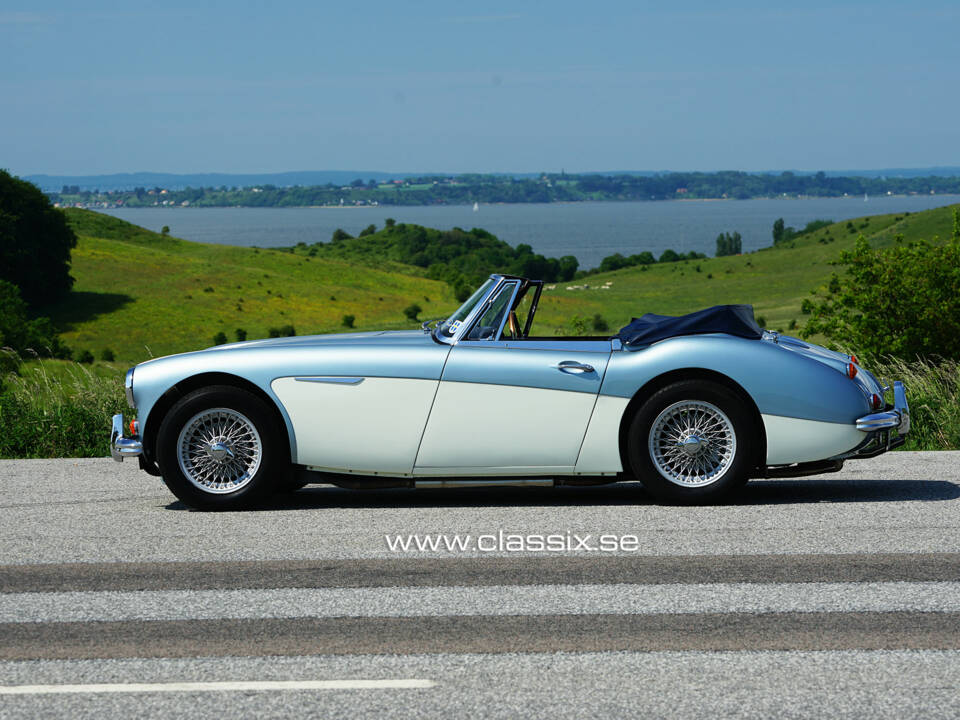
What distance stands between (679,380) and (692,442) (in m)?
0.39

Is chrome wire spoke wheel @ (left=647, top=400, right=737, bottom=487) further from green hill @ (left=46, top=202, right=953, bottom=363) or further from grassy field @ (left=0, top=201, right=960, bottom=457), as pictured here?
green hill @ (left=46, top=202, right=953, bottom=363)

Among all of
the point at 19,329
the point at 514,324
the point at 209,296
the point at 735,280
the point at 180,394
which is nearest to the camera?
the point at 180,394

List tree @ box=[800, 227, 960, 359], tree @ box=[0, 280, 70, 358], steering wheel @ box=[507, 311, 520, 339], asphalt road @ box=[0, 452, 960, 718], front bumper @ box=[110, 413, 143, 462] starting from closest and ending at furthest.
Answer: asphalt road @ box=[0, 452, 960, 718]
front bumper @ box=[110, 413, 143, 462]
steering wheel @ box=[507, 311, 520, 339]
tree @ box=[800, 227, 960, 359]
tree @ box=[0, 280, 70, 358]

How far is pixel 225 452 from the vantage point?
21.8ft

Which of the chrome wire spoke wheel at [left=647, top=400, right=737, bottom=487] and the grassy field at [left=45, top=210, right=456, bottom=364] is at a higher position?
the chrome wire spoke wheel at [left=647, top=400, right=737, bottom=487]

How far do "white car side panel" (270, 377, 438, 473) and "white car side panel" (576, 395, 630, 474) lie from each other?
0.97 metres

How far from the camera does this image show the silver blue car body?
6.56 m

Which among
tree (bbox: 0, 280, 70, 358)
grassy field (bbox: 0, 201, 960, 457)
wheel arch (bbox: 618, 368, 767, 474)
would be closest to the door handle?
wheel arch (bbox: 618, 368, 767, 474)

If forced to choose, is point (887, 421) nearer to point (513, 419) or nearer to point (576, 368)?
point (576, 368)

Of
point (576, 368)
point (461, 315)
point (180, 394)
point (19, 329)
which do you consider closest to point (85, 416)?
point (180, 394)

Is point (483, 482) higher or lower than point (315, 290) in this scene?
higher

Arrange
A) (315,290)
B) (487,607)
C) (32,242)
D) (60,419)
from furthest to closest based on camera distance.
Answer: (315,290)
(32,242)
(60,419)
(487,607)

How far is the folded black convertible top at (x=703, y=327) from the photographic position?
6863 mm

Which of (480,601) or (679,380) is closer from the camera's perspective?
(480,601)
